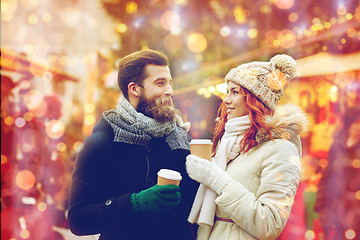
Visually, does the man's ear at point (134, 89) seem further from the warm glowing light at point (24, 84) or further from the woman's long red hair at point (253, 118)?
the warm glowing light at point (24, 84)

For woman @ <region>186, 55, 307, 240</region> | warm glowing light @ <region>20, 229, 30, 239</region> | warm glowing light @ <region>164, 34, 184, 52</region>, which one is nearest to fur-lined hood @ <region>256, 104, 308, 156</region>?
woman @ <region>186, 55, 307, 240</region>

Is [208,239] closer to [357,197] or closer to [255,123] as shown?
[255,123]

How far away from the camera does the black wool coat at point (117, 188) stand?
181 centimetres

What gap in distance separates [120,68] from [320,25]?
129 inches

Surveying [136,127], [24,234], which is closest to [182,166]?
[136,127]

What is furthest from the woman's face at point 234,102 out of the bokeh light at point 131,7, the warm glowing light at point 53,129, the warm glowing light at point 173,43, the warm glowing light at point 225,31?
the bokeh light at point 131,7

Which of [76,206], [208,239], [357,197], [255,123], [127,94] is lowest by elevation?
[357,197]

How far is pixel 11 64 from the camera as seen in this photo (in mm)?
4355

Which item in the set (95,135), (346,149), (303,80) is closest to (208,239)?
(95,135)

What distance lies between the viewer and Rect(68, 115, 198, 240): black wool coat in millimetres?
1811

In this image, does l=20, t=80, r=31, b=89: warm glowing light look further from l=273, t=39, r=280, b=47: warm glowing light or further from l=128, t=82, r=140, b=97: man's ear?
l=273, t=39, r=280, b=47: warm glowing light

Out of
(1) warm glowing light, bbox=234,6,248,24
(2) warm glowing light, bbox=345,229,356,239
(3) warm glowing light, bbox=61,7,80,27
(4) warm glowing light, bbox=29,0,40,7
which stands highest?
(4) warm glowing light, bbox=29,0,40,7

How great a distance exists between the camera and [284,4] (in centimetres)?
481

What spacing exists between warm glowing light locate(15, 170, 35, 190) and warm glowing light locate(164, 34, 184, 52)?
312cm
